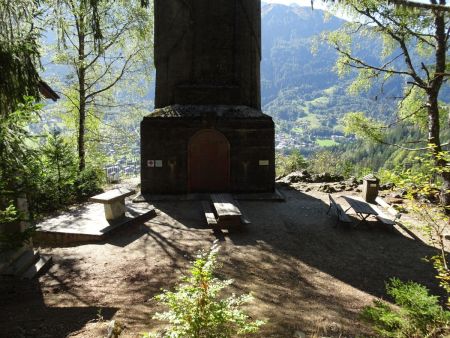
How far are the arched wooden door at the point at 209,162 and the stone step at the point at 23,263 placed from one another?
7975 mm

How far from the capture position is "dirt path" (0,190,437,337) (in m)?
5.72

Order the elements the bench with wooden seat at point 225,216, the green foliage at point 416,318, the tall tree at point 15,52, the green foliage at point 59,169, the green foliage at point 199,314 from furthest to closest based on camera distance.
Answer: the green foliage at point 59,169 → the bench with wooden seat at point 225,216 → the tall tree at point 15,52 → the green foliage at point 416,318 → the green foliage at point 199,314

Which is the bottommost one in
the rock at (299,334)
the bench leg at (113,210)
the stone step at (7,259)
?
the rock at (299,334)

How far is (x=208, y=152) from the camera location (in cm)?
1505

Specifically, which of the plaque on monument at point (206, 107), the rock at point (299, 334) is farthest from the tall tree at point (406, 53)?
the rock at point (299, 334)

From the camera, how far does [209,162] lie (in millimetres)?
15086

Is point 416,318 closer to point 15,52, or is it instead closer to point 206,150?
point 15,52

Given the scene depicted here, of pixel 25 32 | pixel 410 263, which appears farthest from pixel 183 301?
pixel 410 263

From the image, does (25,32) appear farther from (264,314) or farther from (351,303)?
(351,303)

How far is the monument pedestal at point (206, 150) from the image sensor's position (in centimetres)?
1471

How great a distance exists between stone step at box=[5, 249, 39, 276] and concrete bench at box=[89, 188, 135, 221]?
270cm

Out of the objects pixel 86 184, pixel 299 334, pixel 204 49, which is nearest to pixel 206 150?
pixel 204 49

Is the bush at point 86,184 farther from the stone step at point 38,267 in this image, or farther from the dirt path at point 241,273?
the stone step at point 38,267

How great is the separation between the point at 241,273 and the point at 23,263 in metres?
4.60
